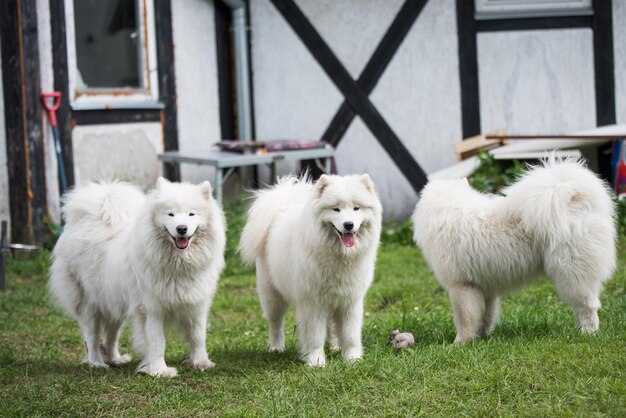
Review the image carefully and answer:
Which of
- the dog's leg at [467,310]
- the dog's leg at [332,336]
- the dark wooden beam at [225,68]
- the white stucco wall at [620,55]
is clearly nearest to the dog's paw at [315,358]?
the dog's leg at [332,336]

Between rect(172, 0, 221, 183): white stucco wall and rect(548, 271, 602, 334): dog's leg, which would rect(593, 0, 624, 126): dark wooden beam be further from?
rect(548, 271, 602, 334): dog's leg

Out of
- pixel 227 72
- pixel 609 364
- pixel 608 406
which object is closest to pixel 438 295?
pixel 609 364

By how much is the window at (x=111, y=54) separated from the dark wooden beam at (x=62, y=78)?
8 cm

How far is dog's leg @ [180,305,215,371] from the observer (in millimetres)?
5859

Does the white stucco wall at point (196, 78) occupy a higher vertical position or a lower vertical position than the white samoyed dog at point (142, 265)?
higher

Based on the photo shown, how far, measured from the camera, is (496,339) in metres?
5.84

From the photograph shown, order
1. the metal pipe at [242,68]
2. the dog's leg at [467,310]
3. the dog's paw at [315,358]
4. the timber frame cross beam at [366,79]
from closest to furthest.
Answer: the dog's paw at [315,358]
the dog's leg at [467,310]
the timber frame cross beam at [366,79]
the metal pipe at [242,68]

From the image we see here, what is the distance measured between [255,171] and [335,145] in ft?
3.62

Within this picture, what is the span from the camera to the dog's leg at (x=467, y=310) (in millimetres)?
6004

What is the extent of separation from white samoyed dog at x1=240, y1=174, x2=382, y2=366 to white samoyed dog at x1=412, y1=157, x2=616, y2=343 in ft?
1.96

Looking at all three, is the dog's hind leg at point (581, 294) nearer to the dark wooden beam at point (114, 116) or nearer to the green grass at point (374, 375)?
the green grass at point (374, 375)

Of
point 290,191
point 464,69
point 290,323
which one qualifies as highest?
point 464,69

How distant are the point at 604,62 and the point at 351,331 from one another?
6.80 m

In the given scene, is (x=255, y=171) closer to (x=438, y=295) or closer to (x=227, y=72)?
(x=227, y=72)
